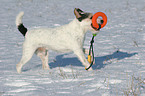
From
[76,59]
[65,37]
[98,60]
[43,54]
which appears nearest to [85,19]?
[65,37]

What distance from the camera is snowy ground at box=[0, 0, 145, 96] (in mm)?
3131

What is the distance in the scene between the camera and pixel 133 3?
1372cm

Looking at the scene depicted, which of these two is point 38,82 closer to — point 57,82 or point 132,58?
point 57,82

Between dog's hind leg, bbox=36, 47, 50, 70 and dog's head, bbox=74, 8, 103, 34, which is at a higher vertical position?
dog's head, bbox=74, 8, 103, 34

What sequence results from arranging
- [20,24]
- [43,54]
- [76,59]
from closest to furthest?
[20,24] < [43,54] < [76,59]

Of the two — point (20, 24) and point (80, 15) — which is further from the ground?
point (80, 15)

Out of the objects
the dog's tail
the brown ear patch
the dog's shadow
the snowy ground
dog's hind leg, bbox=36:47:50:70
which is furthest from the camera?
the dog's shadow

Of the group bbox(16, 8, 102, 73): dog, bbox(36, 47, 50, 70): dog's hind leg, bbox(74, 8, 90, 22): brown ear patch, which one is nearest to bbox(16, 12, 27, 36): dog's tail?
bbox(16, 8, 102, 73): dog

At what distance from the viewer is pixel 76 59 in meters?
6.00

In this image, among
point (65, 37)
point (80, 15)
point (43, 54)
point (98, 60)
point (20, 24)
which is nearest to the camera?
point (80, 15)

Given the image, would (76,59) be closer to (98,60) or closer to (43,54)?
Result: (98,60)

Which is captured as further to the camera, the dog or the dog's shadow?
the dog's shadow

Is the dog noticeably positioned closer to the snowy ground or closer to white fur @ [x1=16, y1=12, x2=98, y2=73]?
white fur @ [x1=16, y1=12, x2=98, y2=73]

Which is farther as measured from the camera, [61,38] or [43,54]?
[43,54]
